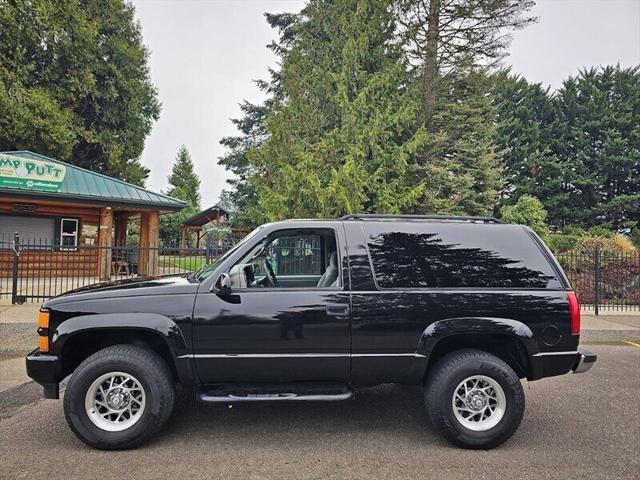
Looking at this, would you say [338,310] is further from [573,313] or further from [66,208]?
[66,208]

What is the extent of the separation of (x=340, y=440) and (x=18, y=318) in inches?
291

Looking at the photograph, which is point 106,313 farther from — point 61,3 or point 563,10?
point 61,3

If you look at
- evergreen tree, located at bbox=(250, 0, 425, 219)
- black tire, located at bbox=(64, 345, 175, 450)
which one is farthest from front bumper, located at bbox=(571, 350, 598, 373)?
evergreen tree, located at bbox=(250, 0, 425, 219)

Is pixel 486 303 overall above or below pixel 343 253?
below

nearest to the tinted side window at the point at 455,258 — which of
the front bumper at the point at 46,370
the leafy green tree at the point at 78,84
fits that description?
the front bumper at the point at 46,370

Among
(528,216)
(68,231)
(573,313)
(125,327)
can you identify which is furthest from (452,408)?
(528,216)

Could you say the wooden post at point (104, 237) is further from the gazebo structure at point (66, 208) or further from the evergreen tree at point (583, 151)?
the evergreen tree at point (583, 151)

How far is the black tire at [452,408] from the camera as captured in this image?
3.40 meters

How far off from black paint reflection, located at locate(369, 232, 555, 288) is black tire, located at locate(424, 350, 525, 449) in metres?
0.70

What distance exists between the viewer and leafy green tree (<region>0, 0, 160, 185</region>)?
19.8 metres

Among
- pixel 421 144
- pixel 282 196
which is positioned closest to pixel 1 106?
pixel 282 196

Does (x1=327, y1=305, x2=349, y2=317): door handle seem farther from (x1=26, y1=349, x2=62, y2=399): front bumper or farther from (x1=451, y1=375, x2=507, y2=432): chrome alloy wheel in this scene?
(x1=26, y1=349, x2=62, y2=399): front bumper

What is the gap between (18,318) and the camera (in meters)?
7.86

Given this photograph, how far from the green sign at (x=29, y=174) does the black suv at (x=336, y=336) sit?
1277 centimetres
